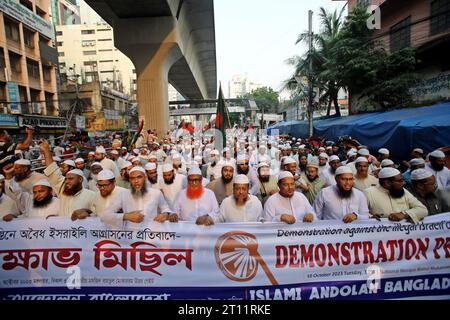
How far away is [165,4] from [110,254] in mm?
14307

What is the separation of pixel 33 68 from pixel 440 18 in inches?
1227

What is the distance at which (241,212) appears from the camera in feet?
11.2

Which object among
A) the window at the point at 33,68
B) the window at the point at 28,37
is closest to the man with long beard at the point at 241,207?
the window at the point at 33,68

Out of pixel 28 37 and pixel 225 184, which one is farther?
pixel 28 37

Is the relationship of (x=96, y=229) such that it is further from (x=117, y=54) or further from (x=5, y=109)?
(x=117, y=54)

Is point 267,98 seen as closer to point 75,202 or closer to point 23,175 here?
point 23,175

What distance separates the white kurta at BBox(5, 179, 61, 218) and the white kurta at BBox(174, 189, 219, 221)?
4.63ft

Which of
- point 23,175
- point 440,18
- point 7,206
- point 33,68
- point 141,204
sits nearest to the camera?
point 7,206

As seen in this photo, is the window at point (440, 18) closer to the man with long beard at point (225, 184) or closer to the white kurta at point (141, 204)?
the man with long beard at point (225, 184)

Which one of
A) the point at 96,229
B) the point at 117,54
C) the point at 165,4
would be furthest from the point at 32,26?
the point at 117,54

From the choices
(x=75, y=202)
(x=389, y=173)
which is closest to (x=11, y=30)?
(x=75, y=202)

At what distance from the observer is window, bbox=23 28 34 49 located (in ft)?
88.2

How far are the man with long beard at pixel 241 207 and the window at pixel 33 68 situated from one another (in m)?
30.9
